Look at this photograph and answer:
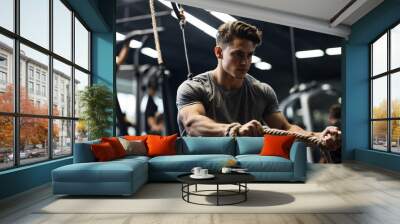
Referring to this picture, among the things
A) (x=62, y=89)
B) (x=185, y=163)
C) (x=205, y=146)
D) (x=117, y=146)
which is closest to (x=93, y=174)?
(x=117, y=146)

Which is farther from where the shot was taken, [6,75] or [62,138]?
[62,138]

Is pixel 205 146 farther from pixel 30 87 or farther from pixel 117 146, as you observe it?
pixel 30 87

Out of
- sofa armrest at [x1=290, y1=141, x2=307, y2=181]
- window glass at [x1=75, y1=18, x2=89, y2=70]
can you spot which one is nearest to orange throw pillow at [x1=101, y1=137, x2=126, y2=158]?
window glass at [x1=75, y1=18, x2=89, y2=70]

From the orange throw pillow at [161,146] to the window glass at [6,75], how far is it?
2111 millimetres

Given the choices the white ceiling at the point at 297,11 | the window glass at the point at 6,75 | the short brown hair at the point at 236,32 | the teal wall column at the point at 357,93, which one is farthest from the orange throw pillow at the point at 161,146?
the teal wall column at the point at 357,93

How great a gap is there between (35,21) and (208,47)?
3183 millimetres

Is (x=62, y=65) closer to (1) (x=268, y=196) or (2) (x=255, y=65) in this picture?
(2) (x=255, y=65)

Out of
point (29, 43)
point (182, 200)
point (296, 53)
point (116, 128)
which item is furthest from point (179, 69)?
point (182, 200)

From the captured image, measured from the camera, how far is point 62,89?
21.1ft

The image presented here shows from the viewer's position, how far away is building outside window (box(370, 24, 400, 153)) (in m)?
7.20

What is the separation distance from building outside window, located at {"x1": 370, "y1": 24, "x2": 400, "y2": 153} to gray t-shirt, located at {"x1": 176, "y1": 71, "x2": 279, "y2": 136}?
235 cm

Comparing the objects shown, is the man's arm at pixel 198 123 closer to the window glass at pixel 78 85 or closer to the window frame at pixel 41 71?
the window glass at pixel 78 85

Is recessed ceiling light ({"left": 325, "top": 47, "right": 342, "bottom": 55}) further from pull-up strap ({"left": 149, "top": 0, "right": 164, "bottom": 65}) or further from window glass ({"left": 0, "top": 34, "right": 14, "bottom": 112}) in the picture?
window glass ({"left": 0, "top": 34, "right": 14, "bottom": 112})

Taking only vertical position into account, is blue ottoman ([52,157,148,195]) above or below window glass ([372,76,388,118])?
below
